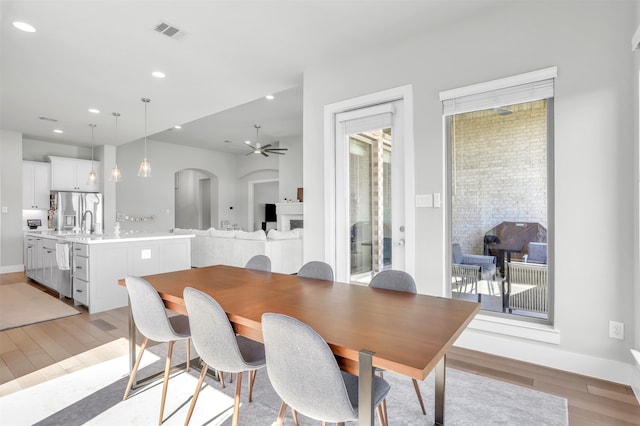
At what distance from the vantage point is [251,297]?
5.80 ft

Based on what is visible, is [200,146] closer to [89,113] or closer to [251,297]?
[89,113]

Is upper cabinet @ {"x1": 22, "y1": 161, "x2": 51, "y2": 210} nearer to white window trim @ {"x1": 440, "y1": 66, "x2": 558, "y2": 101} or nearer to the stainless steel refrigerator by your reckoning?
the stainless steel refrigerator

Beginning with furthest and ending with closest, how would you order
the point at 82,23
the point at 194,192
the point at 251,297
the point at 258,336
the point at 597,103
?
1. the point at 194,192
2. the point at 82,23
3. the point at 597,103
4. the point at 251,297
5. the point at 258,336

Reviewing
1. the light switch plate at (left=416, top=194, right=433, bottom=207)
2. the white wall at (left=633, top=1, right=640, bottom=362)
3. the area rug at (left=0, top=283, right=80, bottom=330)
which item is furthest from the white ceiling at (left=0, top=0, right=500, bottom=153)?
the area rug at (left=0, top=283, right=80, bottom=330)

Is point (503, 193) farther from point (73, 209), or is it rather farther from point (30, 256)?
point (73, 209)

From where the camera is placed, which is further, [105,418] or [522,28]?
[522,28]

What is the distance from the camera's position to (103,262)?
3996 millimetres

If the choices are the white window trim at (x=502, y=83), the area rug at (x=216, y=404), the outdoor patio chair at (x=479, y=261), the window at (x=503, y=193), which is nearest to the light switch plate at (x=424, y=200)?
the window at (x=503, y=193)

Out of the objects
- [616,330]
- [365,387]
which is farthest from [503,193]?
[365,387]

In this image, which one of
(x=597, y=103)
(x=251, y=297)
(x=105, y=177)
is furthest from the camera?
(x=105, y=177)

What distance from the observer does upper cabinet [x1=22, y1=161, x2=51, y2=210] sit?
6.78m

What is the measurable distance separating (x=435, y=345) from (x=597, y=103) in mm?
2290

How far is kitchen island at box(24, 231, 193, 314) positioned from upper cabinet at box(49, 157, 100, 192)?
2665mm

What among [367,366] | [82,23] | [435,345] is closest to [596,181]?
[435,345]
